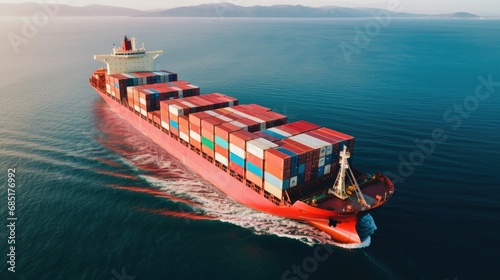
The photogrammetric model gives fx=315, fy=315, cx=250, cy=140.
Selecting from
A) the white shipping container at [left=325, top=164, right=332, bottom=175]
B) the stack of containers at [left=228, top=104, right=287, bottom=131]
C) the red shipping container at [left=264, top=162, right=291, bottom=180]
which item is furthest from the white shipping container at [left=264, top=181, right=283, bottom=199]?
the stack of containers at [left=228, top=104, right=287, bottom=131]

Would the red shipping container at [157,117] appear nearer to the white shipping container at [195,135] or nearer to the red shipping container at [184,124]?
the red shipping container at [184,124]

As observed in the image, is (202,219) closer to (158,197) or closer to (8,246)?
(158,197)

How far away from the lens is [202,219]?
105 feet

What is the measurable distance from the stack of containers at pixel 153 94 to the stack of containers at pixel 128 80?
19.5ft

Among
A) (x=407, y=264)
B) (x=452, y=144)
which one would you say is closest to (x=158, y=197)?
(x=407, y=264)

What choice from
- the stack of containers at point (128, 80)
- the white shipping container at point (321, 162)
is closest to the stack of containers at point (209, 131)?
the white shipping container at point (321, 162)

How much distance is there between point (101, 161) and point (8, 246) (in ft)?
56.2

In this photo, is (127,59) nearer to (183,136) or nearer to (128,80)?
(128,80)

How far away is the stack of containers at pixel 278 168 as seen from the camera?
28192mm

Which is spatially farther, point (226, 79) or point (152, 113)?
point (226, 79)

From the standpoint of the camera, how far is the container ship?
28.8 metres

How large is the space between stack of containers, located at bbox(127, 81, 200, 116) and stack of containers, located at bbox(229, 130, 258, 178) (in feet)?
72.0

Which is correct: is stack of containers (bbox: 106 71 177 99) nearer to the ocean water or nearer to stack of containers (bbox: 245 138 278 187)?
the ocean water

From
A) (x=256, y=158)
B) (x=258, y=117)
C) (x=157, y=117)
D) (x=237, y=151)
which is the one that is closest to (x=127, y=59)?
(x=157, y=117)
